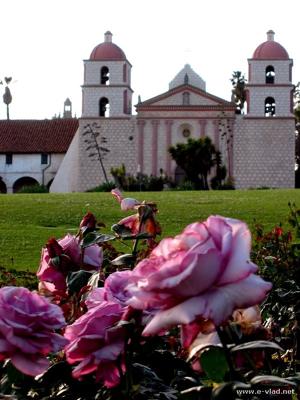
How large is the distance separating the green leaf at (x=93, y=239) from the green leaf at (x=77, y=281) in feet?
0.45

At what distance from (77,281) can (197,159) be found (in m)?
42.0

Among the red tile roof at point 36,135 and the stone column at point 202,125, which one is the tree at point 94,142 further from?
the stone column at point 202,125

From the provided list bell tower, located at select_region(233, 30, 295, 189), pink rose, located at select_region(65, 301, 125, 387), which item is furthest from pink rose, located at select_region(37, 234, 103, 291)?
bell tower, located at select_region(233, 30, 295, 189)

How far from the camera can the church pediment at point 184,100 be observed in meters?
51.1

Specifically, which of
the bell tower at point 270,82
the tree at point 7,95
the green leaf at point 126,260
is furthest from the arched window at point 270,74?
the green leaf at point 126,260

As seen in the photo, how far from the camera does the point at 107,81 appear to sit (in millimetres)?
53344

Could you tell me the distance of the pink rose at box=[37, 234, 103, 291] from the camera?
209cm

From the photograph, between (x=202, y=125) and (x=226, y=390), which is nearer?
(x=226, y=390)

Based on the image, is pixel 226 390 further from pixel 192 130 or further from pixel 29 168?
pixel 29 168

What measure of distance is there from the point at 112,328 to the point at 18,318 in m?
0.15

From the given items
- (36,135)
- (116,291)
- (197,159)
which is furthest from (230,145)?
(116,291)

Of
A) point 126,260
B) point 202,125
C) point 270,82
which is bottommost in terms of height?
point 126,260

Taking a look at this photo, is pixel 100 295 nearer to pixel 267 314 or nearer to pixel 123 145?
pixel 267 314

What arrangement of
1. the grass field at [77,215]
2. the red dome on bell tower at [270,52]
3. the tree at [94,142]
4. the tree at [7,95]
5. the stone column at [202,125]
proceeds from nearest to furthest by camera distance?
the grass field at [77,215]
the tree at [94,142]
the stone column at [202,125]
the red dome on bell tower at [270,52]
the tree at [7,95]
